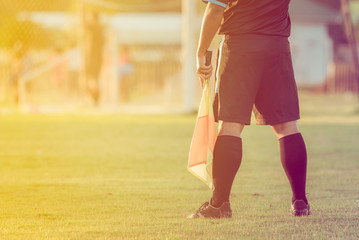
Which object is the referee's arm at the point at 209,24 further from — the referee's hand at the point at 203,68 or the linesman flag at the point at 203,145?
the linesman flag at the point at 203,145

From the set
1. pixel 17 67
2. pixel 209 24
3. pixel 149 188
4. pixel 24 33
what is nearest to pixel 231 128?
pixel 209 24

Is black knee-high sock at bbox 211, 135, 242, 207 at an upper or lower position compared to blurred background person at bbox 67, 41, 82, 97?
upper

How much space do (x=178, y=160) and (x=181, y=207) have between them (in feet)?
9.64

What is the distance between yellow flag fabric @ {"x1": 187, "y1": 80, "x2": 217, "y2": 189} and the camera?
4895mm

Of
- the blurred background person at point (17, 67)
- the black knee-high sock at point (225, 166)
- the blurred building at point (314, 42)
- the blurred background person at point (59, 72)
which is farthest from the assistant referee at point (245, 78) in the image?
the blurred building at point (314, 42)

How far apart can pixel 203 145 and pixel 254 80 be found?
2.01 ft

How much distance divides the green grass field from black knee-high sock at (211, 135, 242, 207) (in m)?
0.18

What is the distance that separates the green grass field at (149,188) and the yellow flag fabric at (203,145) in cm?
28

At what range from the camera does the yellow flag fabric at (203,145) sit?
4895 mm

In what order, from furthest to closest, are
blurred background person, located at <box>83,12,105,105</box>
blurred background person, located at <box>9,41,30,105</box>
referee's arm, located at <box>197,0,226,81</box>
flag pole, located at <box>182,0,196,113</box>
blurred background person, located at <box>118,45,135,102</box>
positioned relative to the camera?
blurred background person, located at <box>118,45,135,102</box> < blurred background person, located at <box>9,41,30,105</box> < blurred background person, located at <box>83,12,105,105</box> < flag pole, located at <box>182,0,196,113</box> < referee's arm, located at <box>197,0,226,81</box>

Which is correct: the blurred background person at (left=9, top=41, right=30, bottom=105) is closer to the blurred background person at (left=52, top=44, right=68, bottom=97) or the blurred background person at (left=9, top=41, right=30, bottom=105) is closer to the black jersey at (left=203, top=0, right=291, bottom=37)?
the blurred background person at (left=52, top=44, right=68, bottom=97)

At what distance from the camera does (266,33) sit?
4.62 meters

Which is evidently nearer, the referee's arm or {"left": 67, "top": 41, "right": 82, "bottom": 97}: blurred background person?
the referee's arm

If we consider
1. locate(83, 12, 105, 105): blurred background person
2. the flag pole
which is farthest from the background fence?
the flag pole
